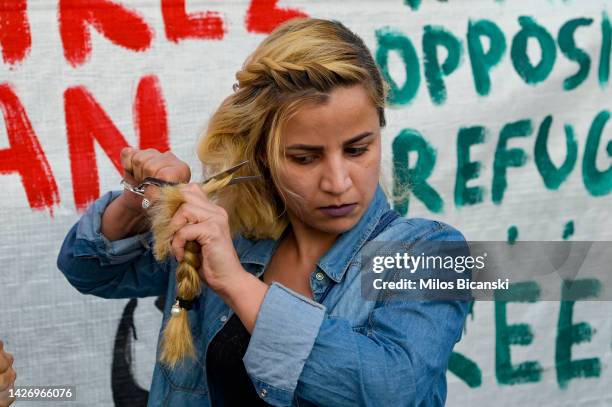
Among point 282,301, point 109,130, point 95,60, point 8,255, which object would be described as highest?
point 95,60

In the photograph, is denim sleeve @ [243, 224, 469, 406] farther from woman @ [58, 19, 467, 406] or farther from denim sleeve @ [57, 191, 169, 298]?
denim sleeve @ [57, 191, 169, 298]

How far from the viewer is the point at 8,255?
206 cm

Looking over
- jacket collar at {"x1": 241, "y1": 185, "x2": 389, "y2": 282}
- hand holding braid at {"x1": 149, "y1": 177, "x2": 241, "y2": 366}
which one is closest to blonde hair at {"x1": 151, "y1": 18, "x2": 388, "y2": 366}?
hand holding braid at {"x1": 149, "y1": 177, "x2": 241, "y2": 366}

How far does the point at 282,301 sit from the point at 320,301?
17 centimetres

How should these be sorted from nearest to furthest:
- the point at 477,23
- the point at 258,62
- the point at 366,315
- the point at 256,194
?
the point at 366,315 < the point at 258,62 < the point at 256,194 < the point at 477,23

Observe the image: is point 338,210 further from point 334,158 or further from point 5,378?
point 5,378

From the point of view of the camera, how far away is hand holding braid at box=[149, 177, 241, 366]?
124 cm

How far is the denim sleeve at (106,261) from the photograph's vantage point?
1.59m

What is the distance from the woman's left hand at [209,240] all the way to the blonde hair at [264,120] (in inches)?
1.1

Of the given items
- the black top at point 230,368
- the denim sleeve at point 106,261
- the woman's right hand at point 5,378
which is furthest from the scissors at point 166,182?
the woman's right hand at point 5,378

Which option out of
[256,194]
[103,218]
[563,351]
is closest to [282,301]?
[256,194]

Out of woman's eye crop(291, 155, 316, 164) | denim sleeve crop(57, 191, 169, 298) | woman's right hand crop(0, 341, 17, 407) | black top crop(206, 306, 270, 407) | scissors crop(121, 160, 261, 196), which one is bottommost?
woman's right hand crop(0, 341, 17, 407)

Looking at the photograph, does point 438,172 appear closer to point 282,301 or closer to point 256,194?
point 256,194

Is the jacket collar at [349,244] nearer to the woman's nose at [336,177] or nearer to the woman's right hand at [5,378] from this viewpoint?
the woman's nose at [336,177]
